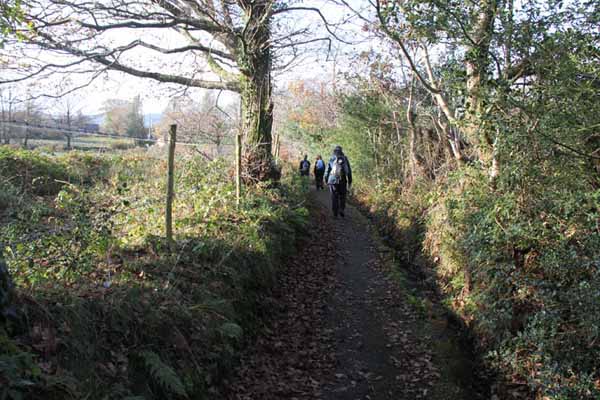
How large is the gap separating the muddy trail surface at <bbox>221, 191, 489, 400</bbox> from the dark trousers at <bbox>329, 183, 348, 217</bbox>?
4632 mm

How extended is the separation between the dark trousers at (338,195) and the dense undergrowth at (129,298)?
560 cm

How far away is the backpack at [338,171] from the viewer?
13445 mm

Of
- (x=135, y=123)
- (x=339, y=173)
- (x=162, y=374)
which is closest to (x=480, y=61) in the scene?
(x=162, y=374)

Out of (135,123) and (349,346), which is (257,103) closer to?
(349,346)

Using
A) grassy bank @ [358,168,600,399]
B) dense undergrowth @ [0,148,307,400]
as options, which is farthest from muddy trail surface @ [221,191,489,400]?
grassy bank @ [358,168,600,399]

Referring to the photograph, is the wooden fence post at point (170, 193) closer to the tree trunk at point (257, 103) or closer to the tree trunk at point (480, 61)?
the tree trunk at point (480, 61)

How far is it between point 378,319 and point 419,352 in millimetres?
1104

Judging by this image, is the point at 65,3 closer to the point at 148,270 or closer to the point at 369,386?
the point at 148,270

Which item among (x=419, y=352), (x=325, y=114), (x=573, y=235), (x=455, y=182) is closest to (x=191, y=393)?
(x=419, y=352)

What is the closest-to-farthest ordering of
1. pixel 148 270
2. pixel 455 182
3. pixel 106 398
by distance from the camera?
1. pixel 106 398
2. pixel 148 270
3. pixel 455 182

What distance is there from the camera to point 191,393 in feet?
13.9

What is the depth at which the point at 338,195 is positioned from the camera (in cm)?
1456

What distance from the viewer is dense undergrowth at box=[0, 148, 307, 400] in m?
3.36

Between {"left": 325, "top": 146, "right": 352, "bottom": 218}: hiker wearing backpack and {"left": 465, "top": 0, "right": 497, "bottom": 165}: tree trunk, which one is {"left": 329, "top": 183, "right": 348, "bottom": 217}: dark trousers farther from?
{"left": 465, "top": 0, "right": 497, "bottom": 165}: tree trunk
